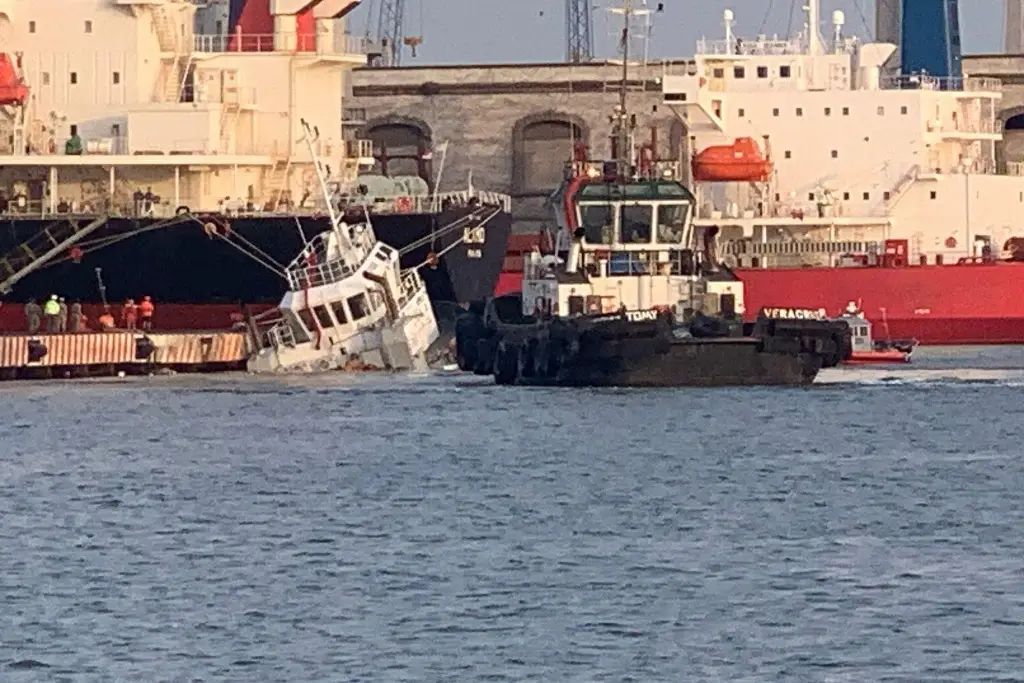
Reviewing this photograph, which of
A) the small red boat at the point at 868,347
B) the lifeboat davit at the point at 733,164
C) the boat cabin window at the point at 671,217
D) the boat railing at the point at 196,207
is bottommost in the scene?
the small red boat at the point at 868,347

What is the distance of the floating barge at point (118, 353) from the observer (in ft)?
189

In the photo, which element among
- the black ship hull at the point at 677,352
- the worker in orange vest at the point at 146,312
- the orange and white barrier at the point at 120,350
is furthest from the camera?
the worker in orange vest at the point at 146,312

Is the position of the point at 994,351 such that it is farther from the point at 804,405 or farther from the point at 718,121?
the point at 804,405

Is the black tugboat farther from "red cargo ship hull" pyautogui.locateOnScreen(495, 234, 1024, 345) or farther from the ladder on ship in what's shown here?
"red cargo ship hull" pyautogui.locateOnScreen(495, 234, 1024, 345)

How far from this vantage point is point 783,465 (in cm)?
3997

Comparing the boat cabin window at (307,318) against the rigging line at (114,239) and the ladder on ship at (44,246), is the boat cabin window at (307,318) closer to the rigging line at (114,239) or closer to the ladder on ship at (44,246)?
the rigging line at (114,239)

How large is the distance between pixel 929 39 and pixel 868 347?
2175 centimetres

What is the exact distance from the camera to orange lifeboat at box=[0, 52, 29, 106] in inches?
2584

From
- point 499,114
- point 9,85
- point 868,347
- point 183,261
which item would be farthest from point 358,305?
point 499,114

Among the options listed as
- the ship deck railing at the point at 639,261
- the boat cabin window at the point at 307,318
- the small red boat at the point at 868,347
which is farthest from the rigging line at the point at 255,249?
the ship deck railing at the point at 639,261

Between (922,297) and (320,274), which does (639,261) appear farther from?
(922,297)

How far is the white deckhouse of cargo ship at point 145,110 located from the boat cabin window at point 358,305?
8.41 m

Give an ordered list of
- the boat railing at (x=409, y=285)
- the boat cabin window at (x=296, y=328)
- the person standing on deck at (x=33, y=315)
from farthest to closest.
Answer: the person standing on deck at (x=33, y=315) → the boat railing at (x=409, y=285) → the boat cabin window at (x=296, y=328)

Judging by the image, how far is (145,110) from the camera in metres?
67.7
